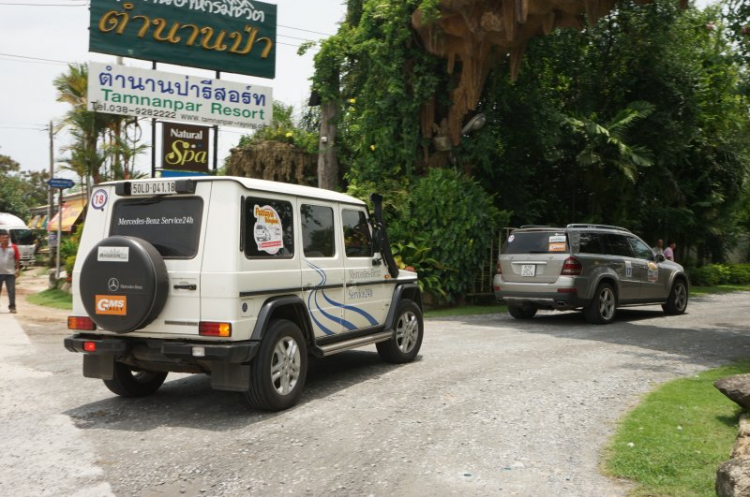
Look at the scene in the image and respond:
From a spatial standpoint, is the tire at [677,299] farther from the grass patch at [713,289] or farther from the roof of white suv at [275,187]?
the roof of white suv at [275,187]

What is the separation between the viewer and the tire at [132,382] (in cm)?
679

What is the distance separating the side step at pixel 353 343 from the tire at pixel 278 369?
409 mm

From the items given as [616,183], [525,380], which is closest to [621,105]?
[616,183]

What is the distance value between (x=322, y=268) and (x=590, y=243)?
24.9 ft

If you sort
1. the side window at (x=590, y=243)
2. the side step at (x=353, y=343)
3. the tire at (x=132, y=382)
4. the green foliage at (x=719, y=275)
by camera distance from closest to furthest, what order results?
the tire at (x=132, y=382), the side step at (x=353, y=343), the side window at (x=590, y=243), the green foliage at (x=719, y=275)

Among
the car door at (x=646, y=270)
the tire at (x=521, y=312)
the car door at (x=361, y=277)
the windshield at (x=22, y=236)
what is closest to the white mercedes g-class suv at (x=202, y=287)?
the car door at (x=361, y=277)

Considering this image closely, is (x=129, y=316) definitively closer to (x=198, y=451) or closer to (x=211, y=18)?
(x=198, y=451)

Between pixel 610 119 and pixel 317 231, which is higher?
pixel 610 119

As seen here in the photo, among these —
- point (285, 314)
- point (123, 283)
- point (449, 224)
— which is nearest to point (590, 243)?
point (449, 224)

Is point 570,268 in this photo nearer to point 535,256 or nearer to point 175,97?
point 535,256

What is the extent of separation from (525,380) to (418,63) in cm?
1120

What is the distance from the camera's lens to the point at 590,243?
42.9 ft

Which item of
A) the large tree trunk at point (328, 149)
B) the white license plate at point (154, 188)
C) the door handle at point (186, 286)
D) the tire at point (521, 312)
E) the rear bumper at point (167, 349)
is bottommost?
the tire at point (521, 312)

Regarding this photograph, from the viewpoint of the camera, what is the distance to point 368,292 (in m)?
8.07
